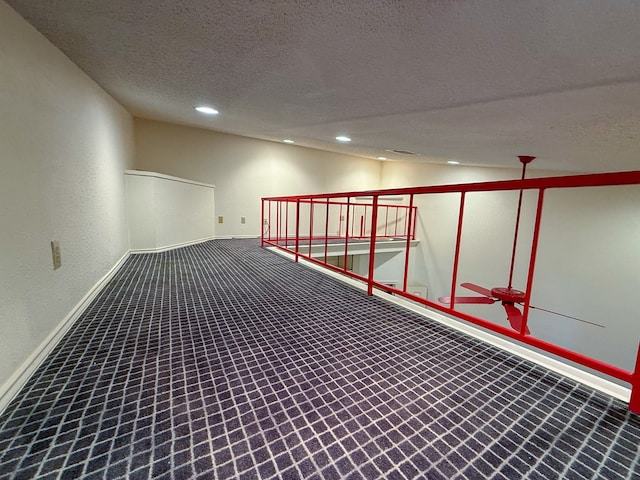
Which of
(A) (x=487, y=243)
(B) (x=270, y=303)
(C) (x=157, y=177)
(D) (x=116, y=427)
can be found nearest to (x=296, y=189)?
(C) (x=157, y=177)

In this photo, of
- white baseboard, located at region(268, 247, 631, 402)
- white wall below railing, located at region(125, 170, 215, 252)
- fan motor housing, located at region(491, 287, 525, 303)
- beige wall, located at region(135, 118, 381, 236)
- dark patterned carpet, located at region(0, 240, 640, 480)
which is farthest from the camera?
beige wall, located at region(135, 118, 381, 236)

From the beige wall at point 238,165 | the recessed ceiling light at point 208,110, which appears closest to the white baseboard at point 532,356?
the recessed ceiling light at point 208,110

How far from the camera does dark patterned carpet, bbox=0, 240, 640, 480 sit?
699 mm

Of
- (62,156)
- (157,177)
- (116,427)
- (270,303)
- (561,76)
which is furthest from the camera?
(157,177)

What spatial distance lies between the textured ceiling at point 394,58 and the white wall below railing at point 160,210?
1.25m

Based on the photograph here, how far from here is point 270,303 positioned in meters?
1.82

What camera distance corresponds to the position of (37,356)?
3.63 ft

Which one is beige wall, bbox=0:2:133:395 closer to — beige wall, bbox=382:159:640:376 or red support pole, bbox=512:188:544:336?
red support pole, bbox=512:188:544:336

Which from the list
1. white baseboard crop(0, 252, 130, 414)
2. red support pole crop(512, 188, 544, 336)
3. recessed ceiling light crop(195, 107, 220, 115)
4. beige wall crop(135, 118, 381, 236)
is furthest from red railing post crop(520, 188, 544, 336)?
beige wall crop(135, 118, 381, 236)

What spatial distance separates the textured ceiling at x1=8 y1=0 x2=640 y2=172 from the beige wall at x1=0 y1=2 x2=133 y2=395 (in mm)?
184

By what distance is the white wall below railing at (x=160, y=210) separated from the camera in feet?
Result: 11.0

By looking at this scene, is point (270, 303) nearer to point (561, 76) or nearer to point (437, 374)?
point (437, 374)

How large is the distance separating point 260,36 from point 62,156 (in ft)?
4.25

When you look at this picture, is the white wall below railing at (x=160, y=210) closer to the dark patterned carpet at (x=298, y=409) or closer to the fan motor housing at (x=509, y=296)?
the dark patterned carpet at (x=298, y=409)
